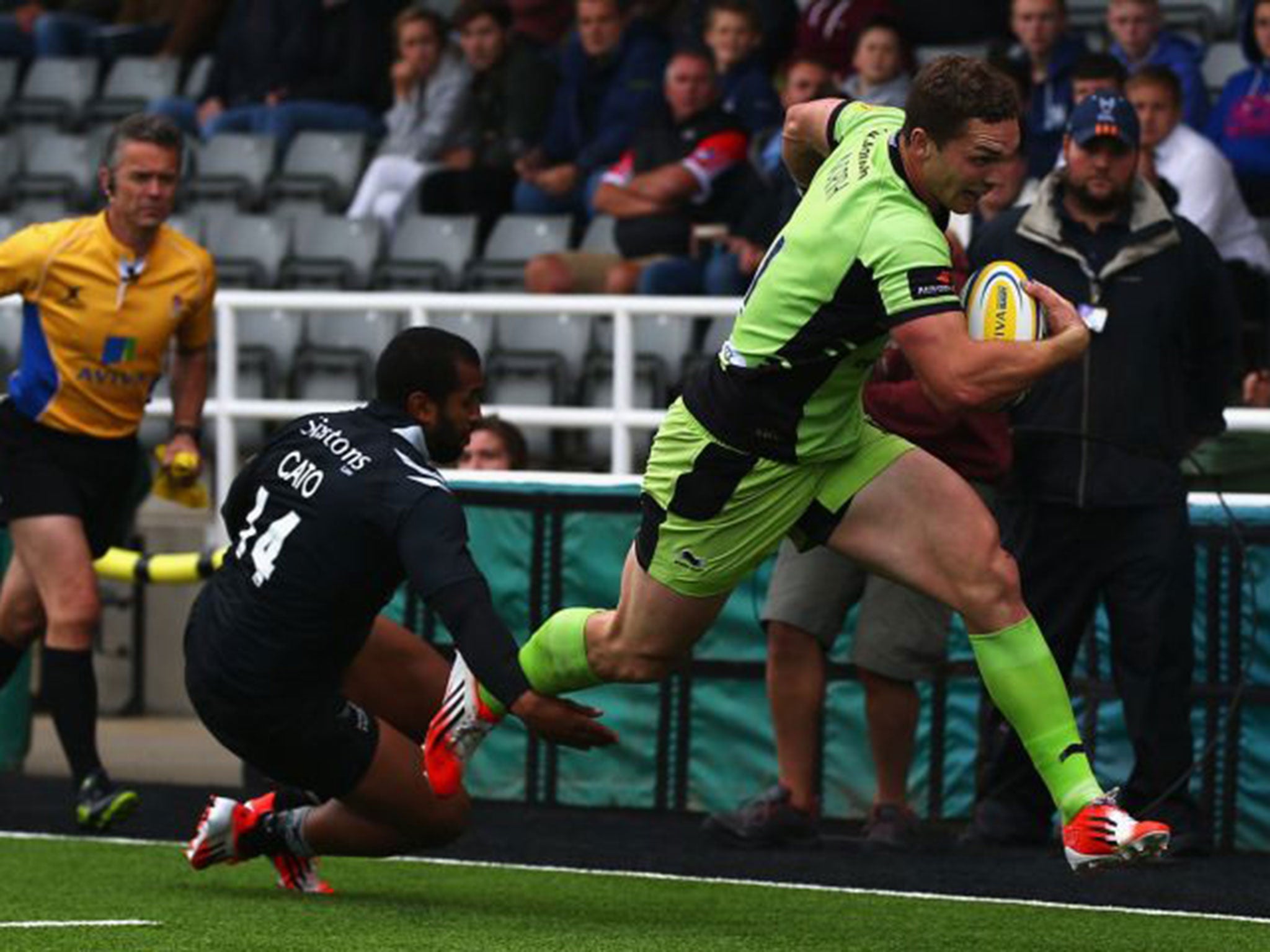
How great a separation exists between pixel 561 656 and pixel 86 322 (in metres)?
2.83

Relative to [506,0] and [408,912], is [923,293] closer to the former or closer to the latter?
[408,912]

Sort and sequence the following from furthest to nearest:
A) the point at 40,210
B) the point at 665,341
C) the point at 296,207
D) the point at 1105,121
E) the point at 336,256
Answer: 1. the point at 40,210
2. the point at 296,207
3. the point at 336,256
4. the point at 665,341
5. the point at 1105,121

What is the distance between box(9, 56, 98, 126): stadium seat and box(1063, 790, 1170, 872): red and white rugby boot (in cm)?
1155

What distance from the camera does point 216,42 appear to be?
17.5 m

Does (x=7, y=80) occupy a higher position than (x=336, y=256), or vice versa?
(x=7, y=80)

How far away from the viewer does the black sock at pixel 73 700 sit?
9.34 metres

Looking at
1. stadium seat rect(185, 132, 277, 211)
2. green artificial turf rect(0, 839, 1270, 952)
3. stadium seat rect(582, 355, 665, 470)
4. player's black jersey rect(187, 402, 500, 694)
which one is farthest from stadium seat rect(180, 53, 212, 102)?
player's black jersey rect(187, 402, 500, 694)

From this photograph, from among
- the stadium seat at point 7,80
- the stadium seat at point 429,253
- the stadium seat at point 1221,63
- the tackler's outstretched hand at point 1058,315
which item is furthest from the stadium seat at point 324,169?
the tackler's outstretched hand at point 1058,315

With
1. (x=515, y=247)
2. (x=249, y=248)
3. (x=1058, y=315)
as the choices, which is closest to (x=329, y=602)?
(x=1058, y=315)

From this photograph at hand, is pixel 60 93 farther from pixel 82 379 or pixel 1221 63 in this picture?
pixel 82 379

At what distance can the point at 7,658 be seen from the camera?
32.1 feet

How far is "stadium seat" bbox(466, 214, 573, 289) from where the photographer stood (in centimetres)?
1403

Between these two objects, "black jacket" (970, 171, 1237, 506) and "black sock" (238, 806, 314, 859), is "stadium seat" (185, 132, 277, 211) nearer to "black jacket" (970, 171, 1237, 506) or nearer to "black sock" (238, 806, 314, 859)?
"black jacket" (970, 171, 1237, 506)

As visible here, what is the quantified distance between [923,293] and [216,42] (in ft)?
36.9
